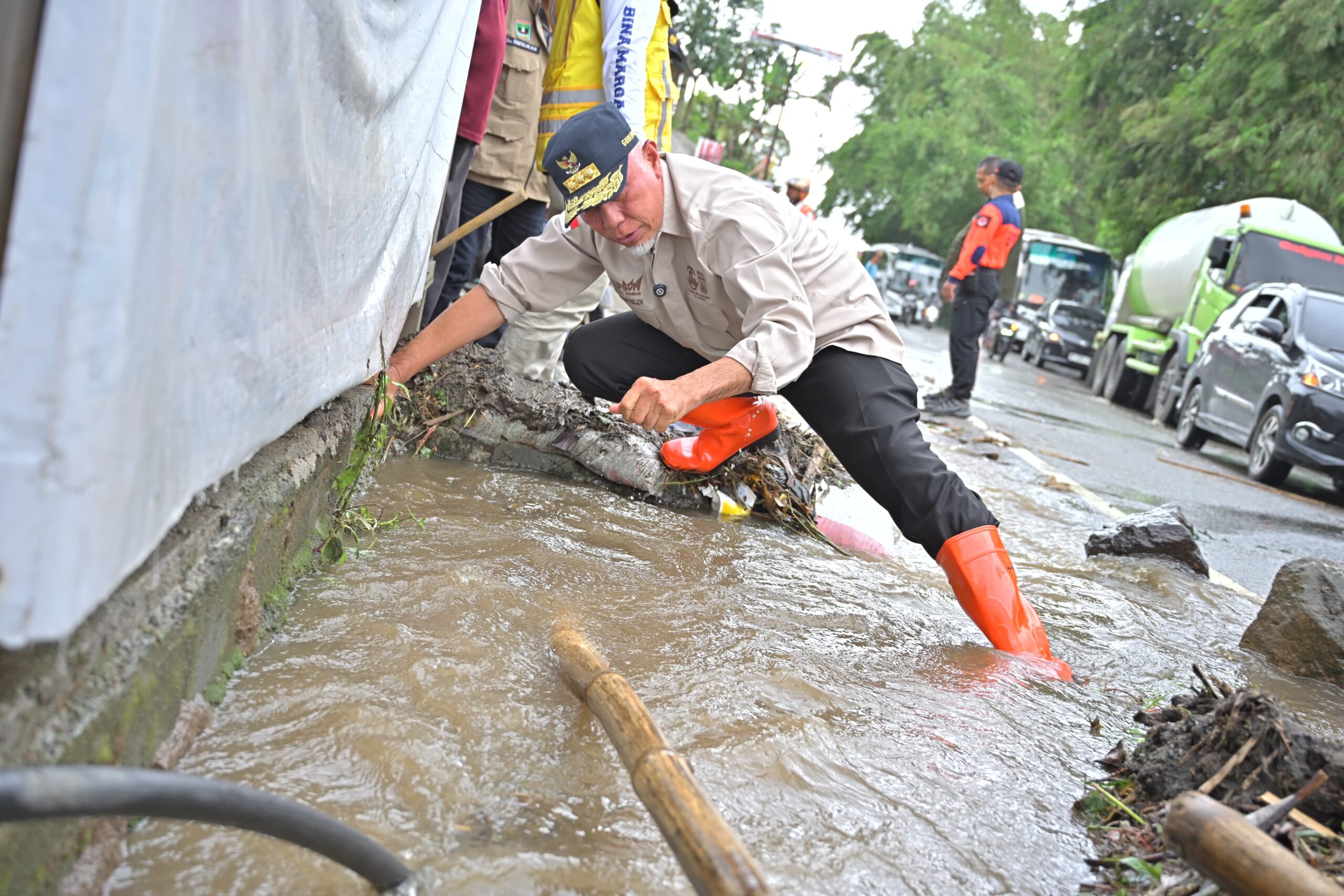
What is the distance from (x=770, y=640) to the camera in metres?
2.81

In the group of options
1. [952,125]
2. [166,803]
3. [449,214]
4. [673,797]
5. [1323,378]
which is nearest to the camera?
Result: [166,803]

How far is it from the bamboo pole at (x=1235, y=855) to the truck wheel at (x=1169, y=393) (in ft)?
43.2

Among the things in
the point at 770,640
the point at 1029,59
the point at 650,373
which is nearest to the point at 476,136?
the point at 650,373

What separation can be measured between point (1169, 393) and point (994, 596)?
12265 mm

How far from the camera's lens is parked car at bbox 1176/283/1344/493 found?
28.9 ft

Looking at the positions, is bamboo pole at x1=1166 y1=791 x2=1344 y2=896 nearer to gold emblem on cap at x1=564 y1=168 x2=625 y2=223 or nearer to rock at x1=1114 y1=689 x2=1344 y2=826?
rock at x1=1114 y1=689 x2=1344 y2=826

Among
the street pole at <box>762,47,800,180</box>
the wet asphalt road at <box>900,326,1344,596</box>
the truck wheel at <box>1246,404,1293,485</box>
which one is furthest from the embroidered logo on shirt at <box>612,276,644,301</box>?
the street pole at <box>762,47,800,180</box>

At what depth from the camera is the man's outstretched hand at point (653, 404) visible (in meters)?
2.68

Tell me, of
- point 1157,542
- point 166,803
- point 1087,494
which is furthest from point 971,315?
point 166,803

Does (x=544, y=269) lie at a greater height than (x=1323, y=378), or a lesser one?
lesser

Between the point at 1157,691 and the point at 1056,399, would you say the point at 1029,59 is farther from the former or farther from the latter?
the point at 1157,691

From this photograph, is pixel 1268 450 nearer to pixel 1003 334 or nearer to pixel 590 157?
pixel 590 157

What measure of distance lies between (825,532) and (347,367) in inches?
85.3

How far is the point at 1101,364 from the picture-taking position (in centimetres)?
1816
